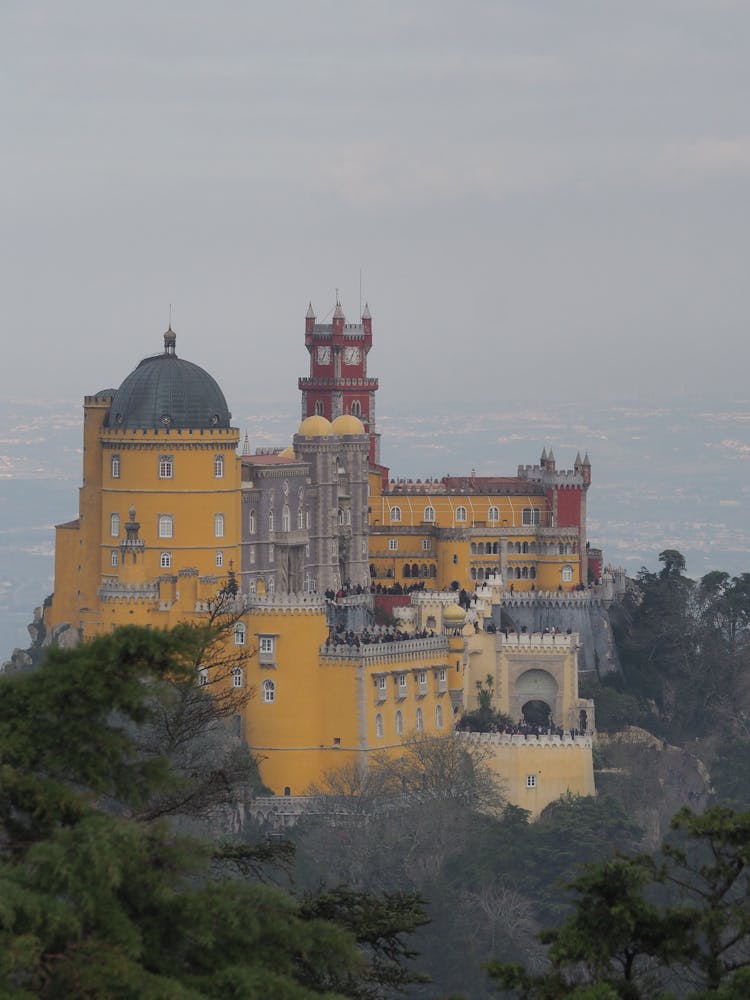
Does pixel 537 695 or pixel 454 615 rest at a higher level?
pixel 454 615

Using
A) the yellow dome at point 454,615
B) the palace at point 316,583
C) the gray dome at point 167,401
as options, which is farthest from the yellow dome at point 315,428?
the yellow dome at point 454,615

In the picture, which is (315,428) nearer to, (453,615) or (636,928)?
(453,615)

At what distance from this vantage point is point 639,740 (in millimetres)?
100375

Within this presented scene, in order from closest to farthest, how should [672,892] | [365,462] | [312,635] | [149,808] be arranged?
1. [149,808]
2. [672,892]
3. [312,635]
4. [365,462]

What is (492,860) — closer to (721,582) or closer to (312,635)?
(312,635)

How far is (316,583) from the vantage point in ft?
326

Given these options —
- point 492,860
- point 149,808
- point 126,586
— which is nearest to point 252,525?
point 126,586

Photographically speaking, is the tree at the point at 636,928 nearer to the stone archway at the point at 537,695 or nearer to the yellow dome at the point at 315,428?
the stone archway at the point at 537,695

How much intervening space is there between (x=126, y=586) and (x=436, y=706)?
11673 millimetres

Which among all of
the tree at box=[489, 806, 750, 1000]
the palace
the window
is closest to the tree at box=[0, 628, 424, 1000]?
the tree at box=[489, 806, 750, 1000]

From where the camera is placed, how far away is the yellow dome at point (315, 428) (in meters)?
101

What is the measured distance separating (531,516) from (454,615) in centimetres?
1646

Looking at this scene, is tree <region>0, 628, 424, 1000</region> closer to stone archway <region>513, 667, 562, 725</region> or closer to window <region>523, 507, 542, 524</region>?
stone archway <region>513, 667, 562, 725</region>

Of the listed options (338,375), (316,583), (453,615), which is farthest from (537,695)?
(338,375)
